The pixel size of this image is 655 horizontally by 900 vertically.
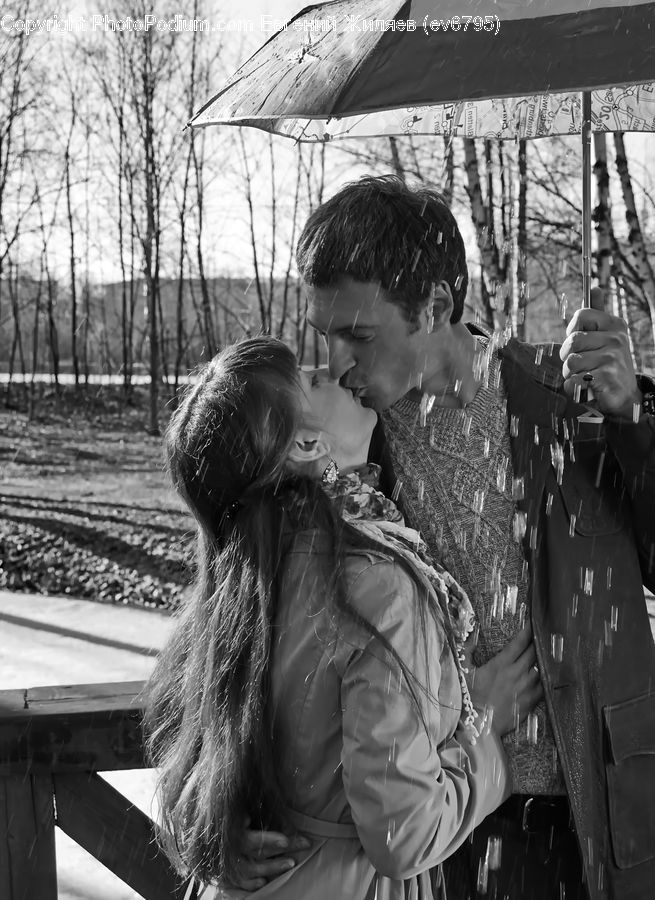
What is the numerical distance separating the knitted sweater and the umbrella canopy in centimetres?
60

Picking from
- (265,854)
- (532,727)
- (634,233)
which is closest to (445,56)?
(532,727)

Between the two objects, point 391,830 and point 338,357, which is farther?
point 338,357

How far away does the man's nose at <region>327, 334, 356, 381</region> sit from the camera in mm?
1731

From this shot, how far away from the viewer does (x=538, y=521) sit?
5.95ft

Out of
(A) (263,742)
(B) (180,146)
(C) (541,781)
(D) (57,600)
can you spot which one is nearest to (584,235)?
(C) (541,781)

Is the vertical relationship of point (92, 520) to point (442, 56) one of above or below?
below

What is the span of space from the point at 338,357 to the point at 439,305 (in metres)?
0.28

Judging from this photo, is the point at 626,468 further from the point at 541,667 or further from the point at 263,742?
the point at 263,742

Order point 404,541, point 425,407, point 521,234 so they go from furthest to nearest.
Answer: point 521,234
point 425,407
point 404,541

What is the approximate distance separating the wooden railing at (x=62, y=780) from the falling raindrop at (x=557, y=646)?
979mm

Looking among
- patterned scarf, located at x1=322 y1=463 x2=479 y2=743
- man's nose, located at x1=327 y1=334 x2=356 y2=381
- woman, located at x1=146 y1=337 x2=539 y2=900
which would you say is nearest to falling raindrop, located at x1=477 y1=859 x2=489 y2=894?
woman, located at x1=146 y1=337 x2=539 y2=900

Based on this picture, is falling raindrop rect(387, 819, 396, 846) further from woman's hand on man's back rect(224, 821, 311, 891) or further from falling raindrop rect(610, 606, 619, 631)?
falling raindrop rect(610, 606, 619, 631)

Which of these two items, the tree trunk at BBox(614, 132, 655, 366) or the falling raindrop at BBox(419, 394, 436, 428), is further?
the tree trunk at BBox(614, 132, 655, 366)

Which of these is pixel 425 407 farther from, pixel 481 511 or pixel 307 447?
pixel 307 447
